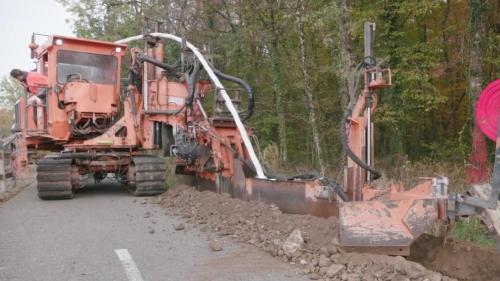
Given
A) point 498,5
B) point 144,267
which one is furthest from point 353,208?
point 498,5

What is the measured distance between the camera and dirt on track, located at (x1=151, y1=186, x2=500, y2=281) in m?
4.75

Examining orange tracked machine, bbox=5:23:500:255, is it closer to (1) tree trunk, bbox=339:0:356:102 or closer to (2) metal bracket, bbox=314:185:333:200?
(2) metal bracket, bbox=314:185:333:200

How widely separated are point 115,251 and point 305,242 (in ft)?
7.68

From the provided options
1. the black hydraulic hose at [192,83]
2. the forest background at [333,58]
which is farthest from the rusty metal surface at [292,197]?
the forest background at [333,58]

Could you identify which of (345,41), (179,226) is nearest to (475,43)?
(345,41)

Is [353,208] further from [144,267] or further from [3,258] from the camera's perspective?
[3,258]

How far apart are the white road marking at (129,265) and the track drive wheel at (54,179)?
502cm

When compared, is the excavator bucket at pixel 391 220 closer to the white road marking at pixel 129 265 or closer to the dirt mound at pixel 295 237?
the dirt mound at pixel 295 237

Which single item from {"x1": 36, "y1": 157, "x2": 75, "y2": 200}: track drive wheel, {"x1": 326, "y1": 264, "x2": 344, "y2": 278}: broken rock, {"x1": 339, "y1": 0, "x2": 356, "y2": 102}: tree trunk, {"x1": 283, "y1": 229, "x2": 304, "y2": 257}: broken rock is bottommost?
{"x1": 326, "y1": 264, "x2": 344, "y2": 278}: broken rock

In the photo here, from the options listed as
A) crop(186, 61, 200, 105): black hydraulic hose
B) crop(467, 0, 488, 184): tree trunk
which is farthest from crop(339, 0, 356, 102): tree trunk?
crop(186, 61, 200, 105): black hydraulic hose

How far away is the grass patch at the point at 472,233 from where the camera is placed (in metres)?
6.10

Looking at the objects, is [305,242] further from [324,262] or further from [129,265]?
[129,265]

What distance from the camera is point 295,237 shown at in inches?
224

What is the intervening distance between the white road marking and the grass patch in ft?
12.9
